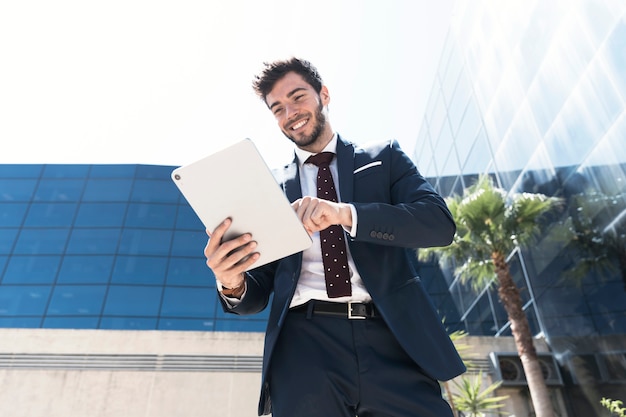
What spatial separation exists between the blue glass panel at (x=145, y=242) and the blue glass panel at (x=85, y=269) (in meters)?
0.86

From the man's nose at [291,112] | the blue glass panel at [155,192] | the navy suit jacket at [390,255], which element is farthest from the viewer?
the blue glass panel at [155,192]

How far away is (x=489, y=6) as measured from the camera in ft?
44.4

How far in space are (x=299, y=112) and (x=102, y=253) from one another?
20130 mm

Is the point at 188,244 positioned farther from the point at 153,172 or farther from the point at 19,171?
the point at 19,171

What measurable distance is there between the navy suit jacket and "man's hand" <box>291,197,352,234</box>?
6cm

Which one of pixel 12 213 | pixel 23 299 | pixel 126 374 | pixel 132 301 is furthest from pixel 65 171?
pixel 126 374

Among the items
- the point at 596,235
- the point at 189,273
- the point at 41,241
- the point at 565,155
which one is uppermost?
the point at 41,241

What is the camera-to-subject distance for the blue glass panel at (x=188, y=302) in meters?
18.2

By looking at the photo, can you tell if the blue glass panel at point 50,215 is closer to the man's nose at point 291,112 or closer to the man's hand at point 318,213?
the man's nose at point 291,112

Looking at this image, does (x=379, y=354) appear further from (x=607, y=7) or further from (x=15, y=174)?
(x=15, y=174)

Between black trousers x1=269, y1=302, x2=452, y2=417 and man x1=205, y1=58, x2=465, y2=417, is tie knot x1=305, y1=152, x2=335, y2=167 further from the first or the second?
black trousers x1=269, y1=302, x2=452, y2=417

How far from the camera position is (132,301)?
18312mm

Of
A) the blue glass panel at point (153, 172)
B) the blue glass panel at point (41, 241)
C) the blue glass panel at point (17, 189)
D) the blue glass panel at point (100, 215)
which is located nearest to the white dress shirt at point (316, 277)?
the blue glass panel at point (100, 215)

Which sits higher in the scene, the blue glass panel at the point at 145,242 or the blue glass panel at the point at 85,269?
the blue glass panel at the point at 145,242
